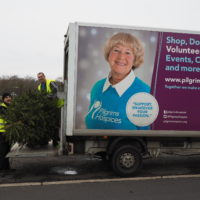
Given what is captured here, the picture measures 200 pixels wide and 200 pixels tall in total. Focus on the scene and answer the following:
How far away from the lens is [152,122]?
5.59m

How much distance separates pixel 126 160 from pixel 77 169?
1291mm

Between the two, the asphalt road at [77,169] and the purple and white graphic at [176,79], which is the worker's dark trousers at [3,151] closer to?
the asphalt road at [77,169]

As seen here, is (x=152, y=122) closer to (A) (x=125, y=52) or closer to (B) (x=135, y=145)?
(B) (x=135, y=145)

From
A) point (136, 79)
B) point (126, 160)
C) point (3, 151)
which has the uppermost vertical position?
point (136, 79)

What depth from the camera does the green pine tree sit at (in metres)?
5.46

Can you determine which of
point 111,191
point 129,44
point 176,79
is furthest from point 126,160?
point 129,44

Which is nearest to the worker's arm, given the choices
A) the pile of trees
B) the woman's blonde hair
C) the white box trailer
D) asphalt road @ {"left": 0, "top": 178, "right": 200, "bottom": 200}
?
the pile of trees

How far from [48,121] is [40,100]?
1.61ft

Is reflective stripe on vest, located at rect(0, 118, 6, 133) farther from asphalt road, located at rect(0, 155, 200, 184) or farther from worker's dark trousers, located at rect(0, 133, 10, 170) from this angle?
asphalt road, located at rect(0, 155, 200, 184)

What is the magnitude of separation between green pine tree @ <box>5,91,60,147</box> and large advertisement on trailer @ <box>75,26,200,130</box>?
0.77 m

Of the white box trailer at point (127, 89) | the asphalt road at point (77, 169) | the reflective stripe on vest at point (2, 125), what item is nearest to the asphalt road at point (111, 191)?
the asphalt road at point (77, 169)

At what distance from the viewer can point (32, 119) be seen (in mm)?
5520

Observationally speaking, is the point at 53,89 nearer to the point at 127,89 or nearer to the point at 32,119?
the point at 32,119

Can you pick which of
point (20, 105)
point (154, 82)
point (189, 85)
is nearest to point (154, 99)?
point (154, 82)
